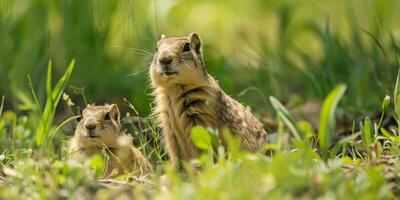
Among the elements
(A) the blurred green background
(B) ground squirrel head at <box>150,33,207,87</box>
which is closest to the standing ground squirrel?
(B) ground squirrel head at <box>150,33,207,87</box>

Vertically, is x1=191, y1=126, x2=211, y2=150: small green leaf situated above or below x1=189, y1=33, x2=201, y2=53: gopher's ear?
below

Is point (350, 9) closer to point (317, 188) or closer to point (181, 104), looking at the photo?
point (181, 104)

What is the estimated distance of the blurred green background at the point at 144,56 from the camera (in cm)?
848

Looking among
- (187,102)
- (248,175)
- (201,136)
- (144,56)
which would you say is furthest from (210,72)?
(248,175)

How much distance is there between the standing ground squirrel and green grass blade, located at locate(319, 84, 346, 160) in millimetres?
1324

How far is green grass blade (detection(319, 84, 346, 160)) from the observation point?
502cm

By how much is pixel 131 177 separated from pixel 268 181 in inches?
60.0

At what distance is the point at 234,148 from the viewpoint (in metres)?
5.13

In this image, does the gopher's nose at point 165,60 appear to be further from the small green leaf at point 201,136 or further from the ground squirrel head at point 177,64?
the small green leaf at point 201,136

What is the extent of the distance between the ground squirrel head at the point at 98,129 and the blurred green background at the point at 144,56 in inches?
59.1

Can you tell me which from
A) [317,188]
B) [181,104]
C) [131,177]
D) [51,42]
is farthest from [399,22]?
[317,188]

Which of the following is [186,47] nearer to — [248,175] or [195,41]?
[195,41]

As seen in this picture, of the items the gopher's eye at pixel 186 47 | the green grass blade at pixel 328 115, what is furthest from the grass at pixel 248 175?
the gopher's eye at pixel 186 47

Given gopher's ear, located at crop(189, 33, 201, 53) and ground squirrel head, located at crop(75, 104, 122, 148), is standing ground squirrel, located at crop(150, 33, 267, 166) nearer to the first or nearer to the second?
gopher's ear, located at crop(189, 33, 201, 53)
